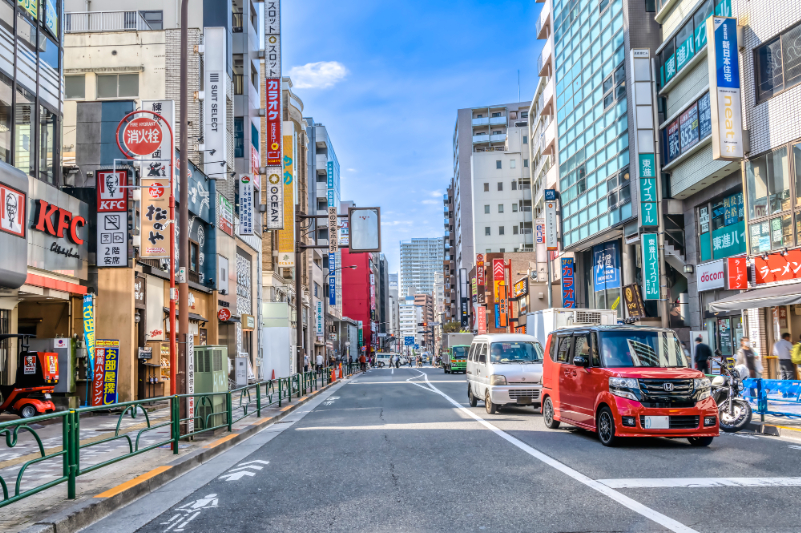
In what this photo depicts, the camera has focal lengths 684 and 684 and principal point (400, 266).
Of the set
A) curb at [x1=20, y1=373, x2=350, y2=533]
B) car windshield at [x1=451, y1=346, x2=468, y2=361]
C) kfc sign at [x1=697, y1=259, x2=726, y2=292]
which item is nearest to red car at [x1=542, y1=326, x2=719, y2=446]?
curb at [x1=20, y1=373, x2=350, y2=533]

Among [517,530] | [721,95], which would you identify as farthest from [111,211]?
[721,95]

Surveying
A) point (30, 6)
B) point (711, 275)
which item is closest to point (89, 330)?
point (30, 6)

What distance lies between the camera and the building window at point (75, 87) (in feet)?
99.5

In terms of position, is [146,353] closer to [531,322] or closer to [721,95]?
[531,322]

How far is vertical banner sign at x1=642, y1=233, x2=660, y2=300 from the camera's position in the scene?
98.9ft

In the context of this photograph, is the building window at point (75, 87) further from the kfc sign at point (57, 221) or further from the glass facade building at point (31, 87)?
the kfc sign at point (57, 221)

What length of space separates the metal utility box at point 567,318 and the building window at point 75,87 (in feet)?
72.8

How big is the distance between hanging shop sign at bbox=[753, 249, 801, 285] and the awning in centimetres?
35

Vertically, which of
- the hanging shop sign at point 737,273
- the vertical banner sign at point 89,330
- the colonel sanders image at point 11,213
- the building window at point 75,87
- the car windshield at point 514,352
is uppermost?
the building window at point 75,87

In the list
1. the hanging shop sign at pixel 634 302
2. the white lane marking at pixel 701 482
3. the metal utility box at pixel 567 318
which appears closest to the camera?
the white lane marking at pixel 701 482

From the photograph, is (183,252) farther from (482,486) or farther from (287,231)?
(287,231)

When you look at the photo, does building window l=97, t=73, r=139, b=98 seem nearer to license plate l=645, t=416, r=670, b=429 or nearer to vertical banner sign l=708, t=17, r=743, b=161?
vertical banner sign l=708, t=17, r=743, b=161

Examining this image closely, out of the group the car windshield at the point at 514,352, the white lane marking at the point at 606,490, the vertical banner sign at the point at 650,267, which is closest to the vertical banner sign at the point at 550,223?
the vertical banner sign at the point at 650,267

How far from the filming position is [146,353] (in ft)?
68.0
